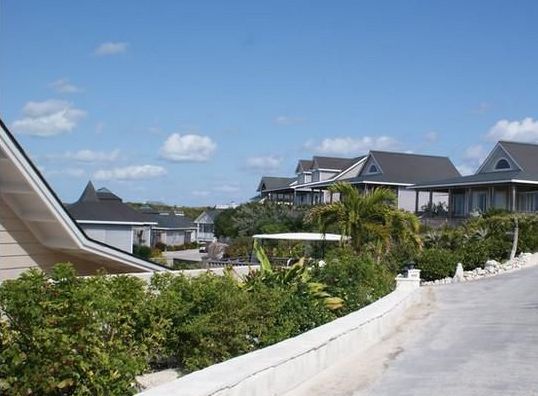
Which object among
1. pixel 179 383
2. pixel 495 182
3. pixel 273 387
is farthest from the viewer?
pixel 495 182

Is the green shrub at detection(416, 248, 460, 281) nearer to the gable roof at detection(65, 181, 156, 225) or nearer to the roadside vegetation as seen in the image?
the gable roof at detection(65, 181, 156, 225)

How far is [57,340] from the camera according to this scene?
5234 mm

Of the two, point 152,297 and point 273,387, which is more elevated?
point 152,297

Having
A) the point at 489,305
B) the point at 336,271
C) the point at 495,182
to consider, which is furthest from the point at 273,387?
the point at 495,182

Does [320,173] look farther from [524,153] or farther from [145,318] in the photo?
[145,318]

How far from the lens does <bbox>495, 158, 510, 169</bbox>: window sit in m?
44.5

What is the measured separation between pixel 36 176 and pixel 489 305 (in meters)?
11.6

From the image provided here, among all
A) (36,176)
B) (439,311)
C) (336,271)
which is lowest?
(439,311)

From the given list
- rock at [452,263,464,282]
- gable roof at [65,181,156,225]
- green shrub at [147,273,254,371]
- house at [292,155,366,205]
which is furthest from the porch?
green shrub at [147,273,254,371]

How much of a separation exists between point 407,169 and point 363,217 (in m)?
37.8

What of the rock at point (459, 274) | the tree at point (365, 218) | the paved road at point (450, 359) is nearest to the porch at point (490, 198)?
the rock at point (459, 274)

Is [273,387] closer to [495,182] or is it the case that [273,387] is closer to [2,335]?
[2,335]

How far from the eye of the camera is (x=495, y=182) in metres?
41.0

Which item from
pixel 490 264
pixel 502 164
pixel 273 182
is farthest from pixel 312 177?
pixel 490 264
